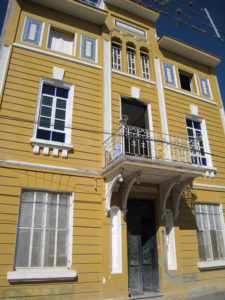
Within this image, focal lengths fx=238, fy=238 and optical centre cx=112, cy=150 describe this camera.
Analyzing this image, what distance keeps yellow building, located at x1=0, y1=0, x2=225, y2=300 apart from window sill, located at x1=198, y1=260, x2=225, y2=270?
0.05 meters

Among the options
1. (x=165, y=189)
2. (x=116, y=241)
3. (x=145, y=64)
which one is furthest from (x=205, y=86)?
(x=116, y=241)

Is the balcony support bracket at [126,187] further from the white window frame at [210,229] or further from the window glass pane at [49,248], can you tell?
the white window frame at [210,229]

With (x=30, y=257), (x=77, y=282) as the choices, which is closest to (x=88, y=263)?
(x=77, y=282)

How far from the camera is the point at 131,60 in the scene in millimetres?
10742

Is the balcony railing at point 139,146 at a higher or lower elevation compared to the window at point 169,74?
lower

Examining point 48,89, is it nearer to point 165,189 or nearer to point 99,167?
point 99,167

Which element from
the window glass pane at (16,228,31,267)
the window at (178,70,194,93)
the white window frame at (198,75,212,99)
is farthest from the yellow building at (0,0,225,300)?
the white window frame at (198,75,212,99)

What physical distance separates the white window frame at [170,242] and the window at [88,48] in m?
6.69

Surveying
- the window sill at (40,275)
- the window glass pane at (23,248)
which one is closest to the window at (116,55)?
the window glass pane at (23,248)

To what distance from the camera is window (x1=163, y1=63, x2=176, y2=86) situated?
1118cm

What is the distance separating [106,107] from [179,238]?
17.8 ft

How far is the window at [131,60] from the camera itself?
34.6ft

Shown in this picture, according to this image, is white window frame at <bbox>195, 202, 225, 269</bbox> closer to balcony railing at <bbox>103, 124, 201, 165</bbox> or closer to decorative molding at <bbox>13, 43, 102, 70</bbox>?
balcony railing at <bbox>103, 124, 201, 165</bbox>

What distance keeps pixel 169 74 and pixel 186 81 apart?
164cm
